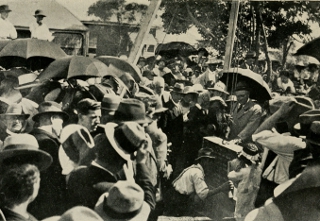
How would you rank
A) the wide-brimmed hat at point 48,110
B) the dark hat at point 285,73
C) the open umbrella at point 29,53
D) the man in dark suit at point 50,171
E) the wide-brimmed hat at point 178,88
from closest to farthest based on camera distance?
the man in dark suit at point 50,171
the wide-brimmed hat at point 48,110
the open umbrella at point 29,53
the dark hat at point 285,73
the wide-brimmed hat at point 178,88

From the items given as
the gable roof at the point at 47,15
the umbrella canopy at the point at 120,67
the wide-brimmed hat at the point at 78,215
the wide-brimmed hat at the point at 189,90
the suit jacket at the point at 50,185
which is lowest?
the wide-brimmed hat at the point at 78,215

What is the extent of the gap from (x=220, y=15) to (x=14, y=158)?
210cm

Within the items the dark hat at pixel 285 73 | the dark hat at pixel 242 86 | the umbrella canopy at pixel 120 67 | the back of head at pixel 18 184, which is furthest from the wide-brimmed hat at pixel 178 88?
the back of head at pixel 18 184

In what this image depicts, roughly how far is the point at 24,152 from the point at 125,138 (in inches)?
26.5

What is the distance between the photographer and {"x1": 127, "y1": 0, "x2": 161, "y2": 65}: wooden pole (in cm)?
397

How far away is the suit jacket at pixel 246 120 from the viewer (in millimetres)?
3865

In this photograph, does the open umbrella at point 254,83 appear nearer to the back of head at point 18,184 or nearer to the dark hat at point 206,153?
the dark hat at point 206,153

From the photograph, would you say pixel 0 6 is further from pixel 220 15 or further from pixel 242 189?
pixel 242 189

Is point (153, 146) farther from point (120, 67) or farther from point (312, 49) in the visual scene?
point (312, 49)

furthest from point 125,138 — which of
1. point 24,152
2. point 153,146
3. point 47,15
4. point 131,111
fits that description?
point 47,15

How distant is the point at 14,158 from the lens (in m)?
3.08

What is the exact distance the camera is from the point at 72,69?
356 cm

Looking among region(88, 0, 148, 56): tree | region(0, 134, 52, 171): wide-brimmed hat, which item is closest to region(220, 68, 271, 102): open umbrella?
region(88, 0, 148, 56): tree

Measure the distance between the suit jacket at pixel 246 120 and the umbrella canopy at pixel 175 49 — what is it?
28.3 inches
